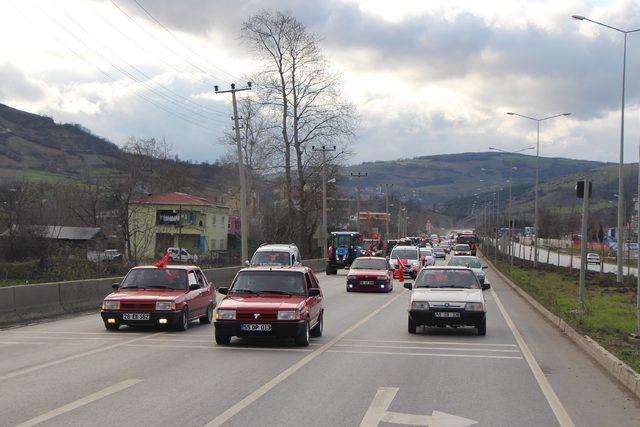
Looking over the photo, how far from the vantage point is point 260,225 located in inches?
3076

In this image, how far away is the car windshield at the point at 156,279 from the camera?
1723 cm

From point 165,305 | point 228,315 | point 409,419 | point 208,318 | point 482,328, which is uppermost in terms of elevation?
point 228,315

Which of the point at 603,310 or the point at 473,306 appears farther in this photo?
the point at 603,310

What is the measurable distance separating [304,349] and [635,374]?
18.3 feet

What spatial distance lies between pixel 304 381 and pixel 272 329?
10.5 feet

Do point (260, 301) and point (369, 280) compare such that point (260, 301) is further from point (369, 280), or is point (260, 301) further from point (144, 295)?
point (369, 280)

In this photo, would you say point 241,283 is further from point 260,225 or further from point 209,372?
point 260,225

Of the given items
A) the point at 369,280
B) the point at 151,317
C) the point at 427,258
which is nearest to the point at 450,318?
the point at 151,317

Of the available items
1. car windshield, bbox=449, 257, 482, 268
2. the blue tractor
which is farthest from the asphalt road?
the blue tractor

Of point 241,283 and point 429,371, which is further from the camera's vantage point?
point 241,283

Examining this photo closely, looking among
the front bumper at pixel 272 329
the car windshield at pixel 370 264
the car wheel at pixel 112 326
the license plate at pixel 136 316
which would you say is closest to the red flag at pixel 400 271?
the car windshield at pixel 370 264

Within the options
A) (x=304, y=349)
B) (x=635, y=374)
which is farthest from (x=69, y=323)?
(x=635, y=374)

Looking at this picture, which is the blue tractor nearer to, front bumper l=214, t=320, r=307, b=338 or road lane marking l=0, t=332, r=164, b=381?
road lane marking l=0, t=332, r=164, b=381

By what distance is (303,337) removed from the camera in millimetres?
13938
